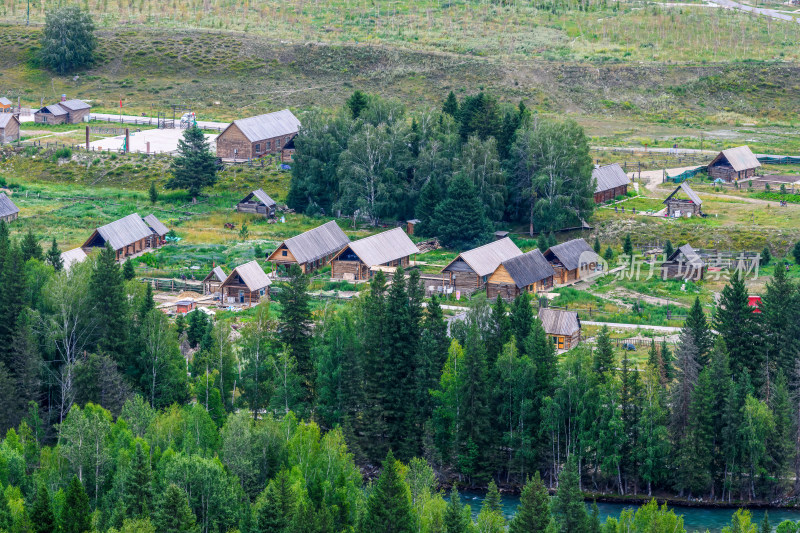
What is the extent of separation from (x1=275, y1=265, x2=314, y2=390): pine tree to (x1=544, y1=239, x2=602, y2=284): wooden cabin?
24085 millimetres

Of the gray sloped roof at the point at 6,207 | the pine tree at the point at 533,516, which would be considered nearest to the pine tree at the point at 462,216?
the gray sloped roof at the point at 6,207

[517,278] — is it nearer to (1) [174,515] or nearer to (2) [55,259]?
(2) [55,259]

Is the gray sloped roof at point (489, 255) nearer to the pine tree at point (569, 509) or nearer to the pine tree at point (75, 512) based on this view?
the pine tree at point (569, 509)

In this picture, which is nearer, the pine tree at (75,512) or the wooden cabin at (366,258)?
the pine tree at (75,512)

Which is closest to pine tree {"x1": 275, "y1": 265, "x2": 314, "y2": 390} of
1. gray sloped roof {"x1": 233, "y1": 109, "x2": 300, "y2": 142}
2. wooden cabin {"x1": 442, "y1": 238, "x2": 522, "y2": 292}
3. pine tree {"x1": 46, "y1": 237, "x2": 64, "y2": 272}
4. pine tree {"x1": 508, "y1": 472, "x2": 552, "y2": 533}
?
pine tree {"x1": 46, "y1": 237, "x2": 64, "y2": 272}

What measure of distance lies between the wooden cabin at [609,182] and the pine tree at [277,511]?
57.7 m

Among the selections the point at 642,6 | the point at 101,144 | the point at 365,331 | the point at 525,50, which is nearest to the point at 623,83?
the point at 525,50

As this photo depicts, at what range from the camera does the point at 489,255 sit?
3607 inches

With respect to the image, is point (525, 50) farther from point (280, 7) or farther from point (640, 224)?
point (640, 224)

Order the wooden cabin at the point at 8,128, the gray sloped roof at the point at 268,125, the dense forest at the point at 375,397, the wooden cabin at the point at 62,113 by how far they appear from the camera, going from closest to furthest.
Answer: the dense forest at the point at 375,397 < the gray sloped roof at the point at 268,125 < the wooden cabin at the point at 8,128 < the wooden cabin at the point at 62,113

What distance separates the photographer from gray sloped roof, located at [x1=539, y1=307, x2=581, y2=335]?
7875 centimetres

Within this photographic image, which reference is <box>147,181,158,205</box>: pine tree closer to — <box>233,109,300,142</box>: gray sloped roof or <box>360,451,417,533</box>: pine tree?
<box>233,109,300,142</box>: gray sloped roof

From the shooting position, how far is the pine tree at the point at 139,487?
2148 inches

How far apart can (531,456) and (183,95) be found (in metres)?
86.5
